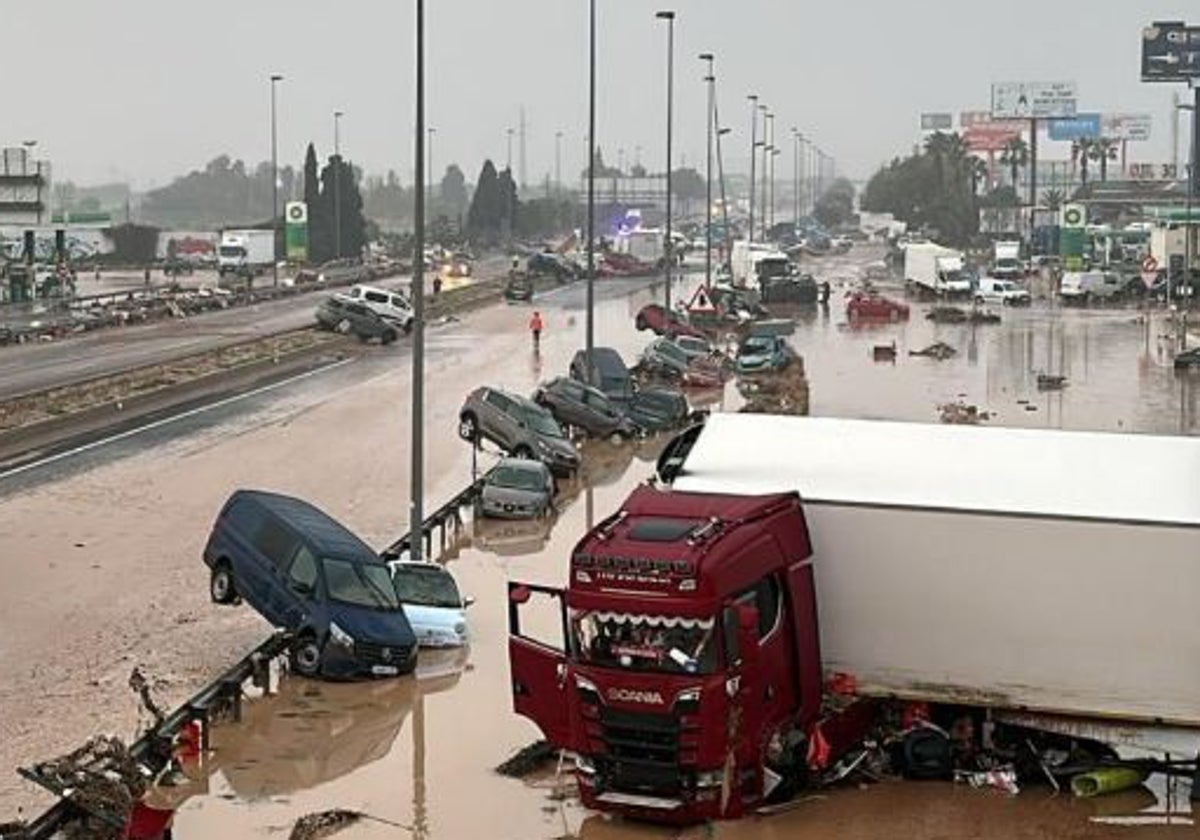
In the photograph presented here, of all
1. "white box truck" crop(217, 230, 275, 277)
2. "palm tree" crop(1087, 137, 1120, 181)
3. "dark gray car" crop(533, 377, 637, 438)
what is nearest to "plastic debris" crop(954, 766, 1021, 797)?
"dark gray car" crop(533, 377, 637, 438)

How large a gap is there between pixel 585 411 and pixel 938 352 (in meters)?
23.4

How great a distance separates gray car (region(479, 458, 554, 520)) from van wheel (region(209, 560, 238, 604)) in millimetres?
8391

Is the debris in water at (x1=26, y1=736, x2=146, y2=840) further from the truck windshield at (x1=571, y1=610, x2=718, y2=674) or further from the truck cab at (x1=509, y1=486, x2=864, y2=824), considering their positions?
the truck windshield at (x1=571, y1=610, x2=718, y2=674)

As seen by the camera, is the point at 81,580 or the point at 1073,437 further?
the point at 81,580

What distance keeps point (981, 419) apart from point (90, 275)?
263ft

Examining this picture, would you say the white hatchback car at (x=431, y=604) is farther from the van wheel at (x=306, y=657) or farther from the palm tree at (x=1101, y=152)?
the palm tree at (x=1101, y=152)

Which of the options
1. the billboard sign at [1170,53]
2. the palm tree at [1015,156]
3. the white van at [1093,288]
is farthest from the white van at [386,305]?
the palm tree at [1015,156]

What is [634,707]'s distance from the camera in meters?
14.0

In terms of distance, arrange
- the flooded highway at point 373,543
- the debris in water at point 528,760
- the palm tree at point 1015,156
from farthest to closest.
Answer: the palm tree at point 1015,156
the debris in water at point 528,760
the flooded highway at point 373,543

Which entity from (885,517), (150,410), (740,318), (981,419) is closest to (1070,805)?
(885,517)

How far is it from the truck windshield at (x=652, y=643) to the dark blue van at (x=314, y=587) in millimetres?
5402

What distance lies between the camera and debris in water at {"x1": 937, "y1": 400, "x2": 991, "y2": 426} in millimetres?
40781

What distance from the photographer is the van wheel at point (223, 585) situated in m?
20.8

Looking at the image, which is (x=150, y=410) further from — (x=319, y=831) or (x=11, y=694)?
(x=319, y=831)
